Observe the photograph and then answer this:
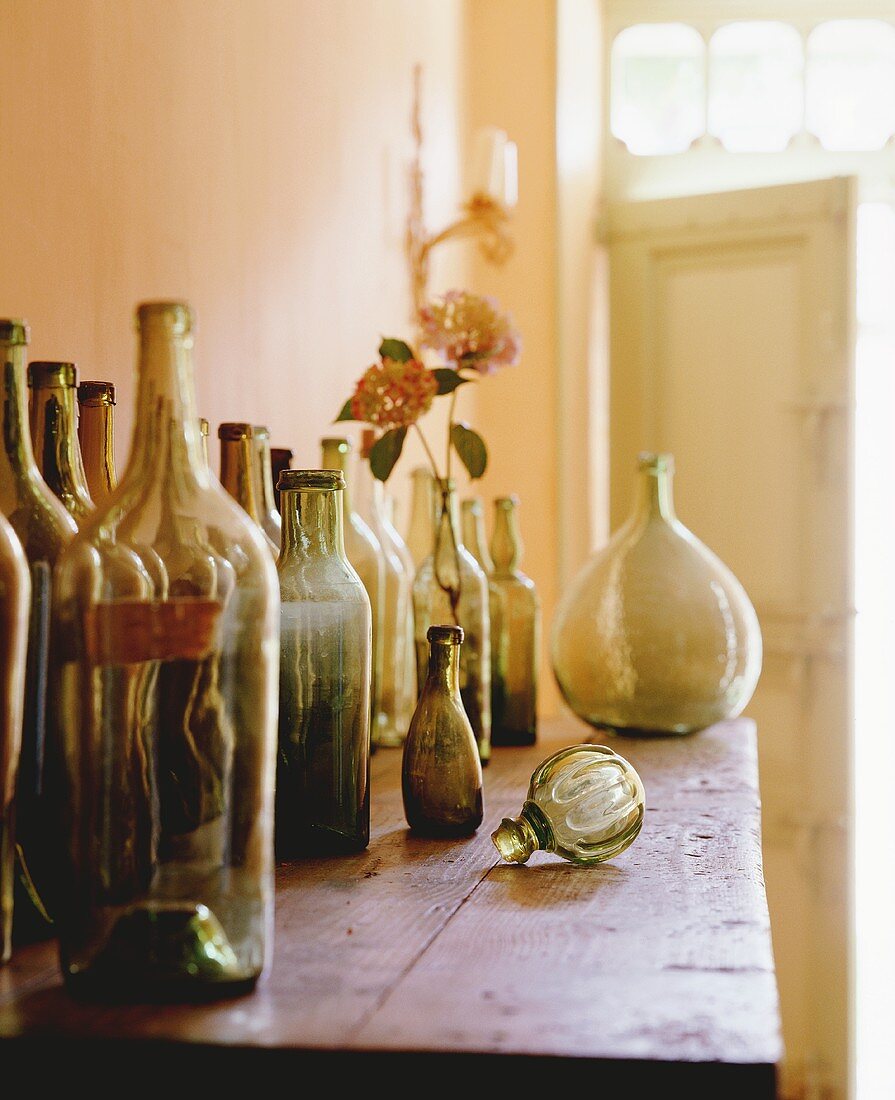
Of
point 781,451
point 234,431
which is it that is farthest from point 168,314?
point 781,451

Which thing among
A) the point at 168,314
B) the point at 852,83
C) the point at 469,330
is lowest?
the point at 168,314

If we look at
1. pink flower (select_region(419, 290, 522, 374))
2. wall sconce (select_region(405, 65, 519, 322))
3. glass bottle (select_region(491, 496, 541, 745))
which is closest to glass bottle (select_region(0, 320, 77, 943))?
pink flower (select_region(419, 290, 522, 374))

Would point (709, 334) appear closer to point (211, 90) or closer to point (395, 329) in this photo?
point (395, 329)

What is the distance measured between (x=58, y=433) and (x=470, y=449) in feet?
2.01

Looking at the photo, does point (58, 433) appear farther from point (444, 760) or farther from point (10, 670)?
point (444, 760)

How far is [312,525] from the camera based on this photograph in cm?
98

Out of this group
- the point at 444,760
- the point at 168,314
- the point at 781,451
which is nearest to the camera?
the point at 168,314

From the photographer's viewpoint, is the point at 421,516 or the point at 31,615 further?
the point at 421,516

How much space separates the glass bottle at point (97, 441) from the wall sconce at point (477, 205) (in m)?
1.40

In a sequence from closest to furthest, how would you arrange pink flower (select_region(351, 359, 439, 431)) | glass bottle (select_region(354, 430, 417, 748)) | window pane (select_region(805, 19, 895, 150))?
pink flower (select_region(351, 359, 439, 431)) < glass bottle (select_region(354, 430, 417, 748)) < window pane (select_region(805, 19, 895, 150))

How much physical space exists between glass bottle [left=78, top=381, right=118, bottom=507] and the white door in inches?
85.3

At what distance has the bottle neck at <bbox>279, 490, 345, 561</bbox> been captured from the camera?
0.97 meters

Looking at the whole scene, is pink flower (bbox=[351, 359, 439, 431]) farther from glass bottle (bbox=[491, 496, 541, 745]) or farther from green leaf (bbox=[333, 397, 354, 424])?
glass bottle (bbox=[491, 496, 541, 745])

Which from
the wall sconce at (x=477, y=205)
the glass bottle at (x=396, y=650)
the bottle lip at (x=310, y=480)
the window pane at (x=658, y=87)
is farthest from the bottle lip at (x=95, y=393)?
the window pane at (x=658, y=87)
